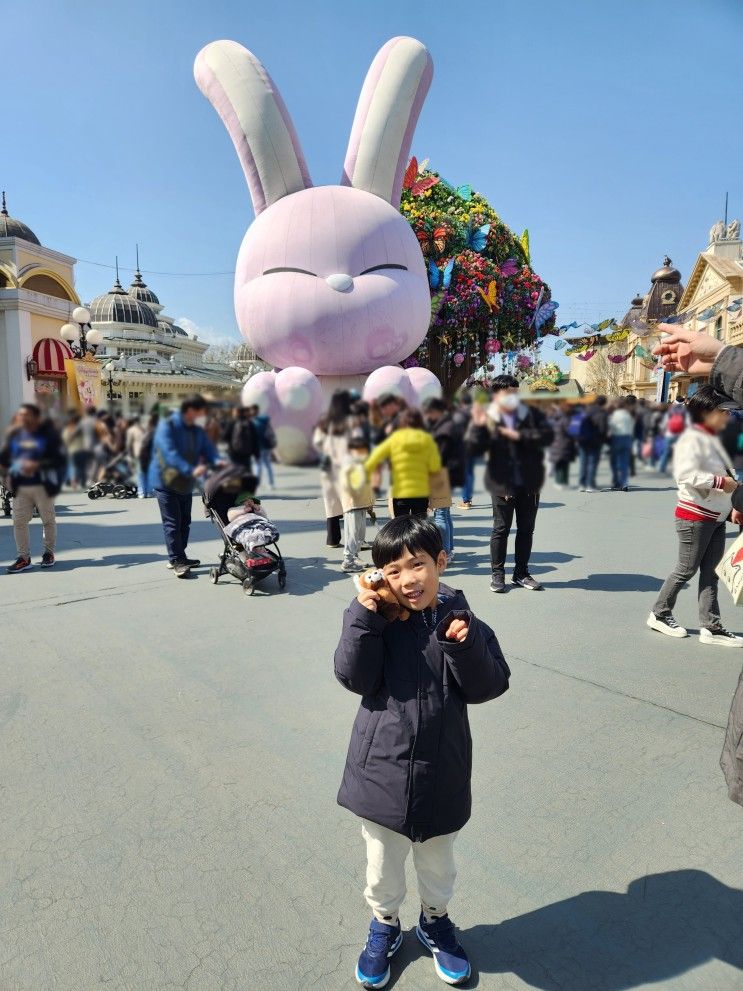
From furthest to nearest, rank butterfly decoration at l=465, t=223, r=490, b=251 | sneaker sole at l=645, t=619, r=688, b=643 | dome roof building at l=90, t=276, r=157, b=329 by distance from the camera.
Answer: sneaker sole at l=645, t=619, r=688, b=643, butterfly decoration at l=465, t=223, r=490, b=251, dome roof building at l=90, t=276, r=157, b=329

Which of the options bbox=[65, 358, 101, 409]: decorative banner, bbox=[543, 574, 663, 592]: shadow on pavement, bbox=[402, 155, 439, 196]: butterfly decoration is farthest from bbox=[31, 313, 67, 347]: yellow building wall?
bbox=[543, 574, 663, 592]: shadow on pavement

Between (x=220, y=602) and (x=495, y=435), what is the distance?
450cm

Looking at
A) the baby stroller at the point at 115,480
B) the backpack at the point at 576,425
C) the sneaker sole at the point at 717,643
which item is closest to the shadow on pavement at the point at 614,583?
the sneaker sole at the point at 717,643

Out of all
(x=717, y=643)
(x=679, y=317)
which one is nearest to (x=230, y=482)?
(x=679, y=317)

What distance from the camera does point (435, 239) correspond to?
7.81 feet

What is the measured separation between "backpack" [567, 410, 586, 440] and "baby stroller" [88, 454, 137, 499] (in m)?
0.94

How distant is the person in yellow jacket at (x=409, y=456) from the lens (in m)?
1.33

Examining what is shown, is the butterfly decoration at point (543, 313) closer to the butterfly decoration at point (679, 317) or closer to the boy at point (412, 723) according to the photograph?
the butterfly decoration at point (679, 317)

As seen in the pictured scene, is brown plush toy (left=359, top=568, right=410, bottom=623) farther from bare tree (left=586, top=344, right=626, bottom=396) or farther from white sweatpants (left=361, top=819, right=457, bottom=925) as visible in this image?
bare tree (left=586, top=344, right=626, bottom=396)

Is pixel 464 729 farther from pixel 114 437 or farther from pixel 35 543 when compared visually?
pixel 35 543

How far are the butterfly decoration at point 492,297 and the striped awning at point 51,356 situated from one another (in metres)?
1.28

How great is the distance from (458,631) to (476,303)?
1.11 m

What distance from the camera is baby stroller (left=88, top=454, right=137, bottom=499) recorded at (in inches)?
46.2

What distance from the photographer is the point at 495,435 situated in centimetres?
133
